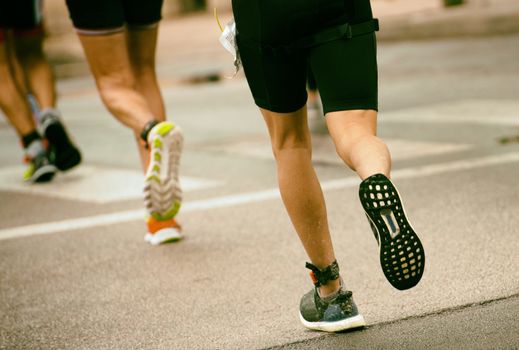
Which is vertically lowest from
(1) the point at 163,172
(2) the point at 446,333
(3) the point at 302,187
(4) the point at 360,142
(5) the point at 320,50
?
(1) the point at 163,172

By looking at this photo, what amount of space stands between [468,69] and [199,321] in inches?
363

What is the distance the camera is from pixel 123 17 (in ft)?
17.1

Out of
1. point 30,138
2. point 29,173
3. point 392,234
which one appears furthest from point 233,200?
point 392,234

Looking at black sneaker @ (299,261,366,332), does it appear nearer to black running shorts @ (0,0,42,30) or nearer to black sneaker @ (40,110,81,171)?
black sneaker @ (40,110,81,171)

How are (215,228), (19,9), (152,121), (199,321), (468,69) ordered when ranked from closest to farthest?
(199,321) < (152,121) < (215,228) < (19,9) < (468,69)

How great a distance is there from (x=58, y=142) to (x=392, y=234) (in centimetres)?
425

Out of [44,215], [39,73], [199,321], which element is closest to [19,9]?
[39,73]

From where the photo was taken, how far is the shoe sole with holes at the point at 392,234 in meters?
3.02

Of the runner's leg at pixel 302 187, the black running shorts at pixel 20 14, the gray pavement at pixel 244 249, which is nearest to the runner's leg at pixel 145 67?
the gray pavement at pixel 244 249

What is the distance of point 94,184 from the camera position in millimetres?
7258

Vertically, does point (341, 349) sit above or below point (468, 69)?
above

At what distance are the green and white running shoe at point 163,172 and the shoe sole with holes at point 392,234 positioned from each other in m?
2.02

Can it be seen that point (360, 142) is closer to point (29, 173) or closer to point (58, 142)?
point (58, 142)

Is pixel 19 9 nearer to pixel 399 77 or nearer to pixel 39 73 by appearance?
pixel 39 73
